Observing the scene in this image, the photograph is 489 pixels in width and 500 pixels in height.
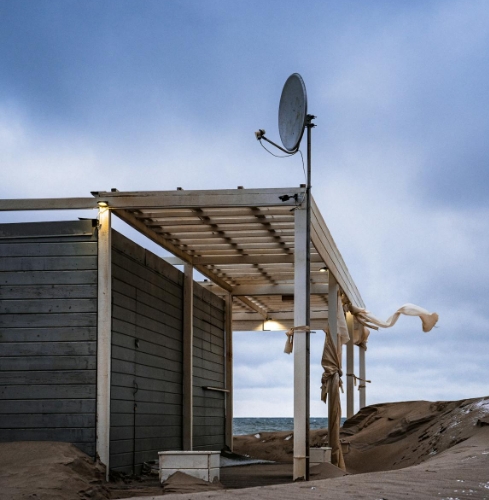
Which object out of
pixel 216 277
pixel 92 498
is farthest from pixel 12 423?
pixel 216 277

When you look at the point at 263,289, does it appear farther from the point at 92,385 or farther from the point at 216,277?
the point at 92,385

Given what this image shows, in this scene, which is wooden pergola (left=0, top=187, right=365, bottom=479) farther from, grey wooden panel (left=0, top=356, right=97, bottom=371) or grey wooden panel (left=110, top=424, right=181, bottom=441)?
grey wooden panel (left=110, top=424, right=181, bottom=441)

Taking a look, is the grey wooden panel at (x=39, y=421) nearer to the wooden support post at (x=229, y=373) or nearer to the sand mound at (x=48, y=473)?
the sand mound at (x=48, y=473)

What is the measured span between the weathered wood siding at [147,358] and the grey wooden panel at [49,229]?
445 mm

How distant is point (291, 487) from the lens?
25.7ft

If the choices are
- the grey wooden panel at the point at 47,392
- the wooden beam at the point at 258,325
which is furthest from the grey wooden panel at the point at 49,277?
the wooden beam at the point at 258,325

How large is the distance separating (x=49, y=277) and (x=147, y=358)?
2.24 meters

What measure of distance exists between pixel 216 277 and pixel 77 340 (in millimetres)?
5705

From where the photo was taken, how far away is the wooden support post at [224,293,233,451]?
16.9 meters

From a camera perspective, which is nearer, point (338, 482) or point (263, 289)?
point (338, 482)

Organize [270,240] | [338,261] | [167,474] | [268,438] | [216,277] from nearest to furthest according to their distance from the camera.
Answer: [167,474], [270,240], [338,261], [216,277], [268,438]

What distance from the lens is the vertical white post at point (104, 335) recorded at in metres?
9.97

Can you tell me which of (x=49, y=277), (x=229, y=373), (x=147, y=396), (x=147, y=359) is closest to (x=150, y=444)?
(x=147, y=396)

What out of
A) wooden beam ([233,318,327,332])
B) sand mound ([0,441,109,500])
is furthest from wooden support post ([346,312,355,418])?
sand mound ([0,441,109,500])
